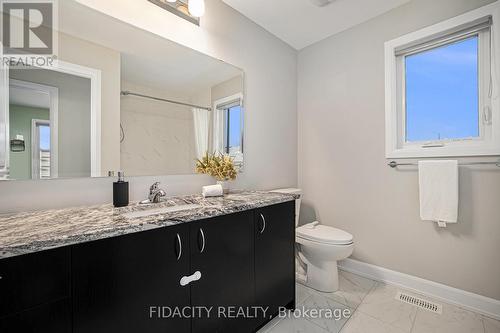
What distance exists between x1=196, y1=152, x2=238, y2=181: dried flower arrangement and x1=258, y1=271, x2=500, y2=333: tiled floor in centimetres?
106

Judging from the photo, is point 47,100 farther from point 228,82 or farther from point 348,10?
point 348,10

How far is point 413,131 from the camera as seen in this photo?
205 cm

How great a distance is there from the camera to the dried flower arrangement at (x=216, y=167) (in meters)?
1.75

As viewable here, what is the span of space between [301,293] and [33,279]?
1.80m

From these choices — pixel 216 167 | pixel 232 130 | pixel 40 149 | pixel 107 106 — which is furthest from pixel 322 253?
pixel 40 149

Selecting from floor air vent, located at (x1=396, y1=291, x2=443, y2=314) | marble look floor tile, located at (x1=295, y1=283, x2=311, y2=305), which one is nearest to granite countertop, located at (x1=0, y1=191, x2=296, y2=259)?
marble look floor tile, located at (x1=295, y1=283, x2=311, y2=305)

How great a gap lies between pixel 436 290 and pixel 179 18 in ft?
9.24

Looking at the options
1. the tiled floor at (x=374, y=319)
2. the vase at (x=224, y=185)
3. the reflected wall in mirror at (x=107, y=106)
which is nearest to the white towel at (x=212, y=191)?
the vase at (x=224, y=185)

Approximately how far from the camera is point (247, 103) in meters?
2.09

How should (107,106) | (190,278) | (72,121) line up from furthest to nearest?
(107,106), (72,121), (190,278)

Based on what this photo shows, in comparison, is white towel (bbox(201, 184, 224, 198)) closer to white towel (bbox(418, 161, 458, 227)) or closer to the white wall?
the white wall

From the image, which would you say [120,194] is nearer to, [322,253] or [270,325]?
[270,325]

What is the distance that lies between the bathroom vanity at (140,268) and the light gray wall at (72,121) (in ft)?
0.84

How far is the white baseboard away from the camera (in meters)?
1.63
